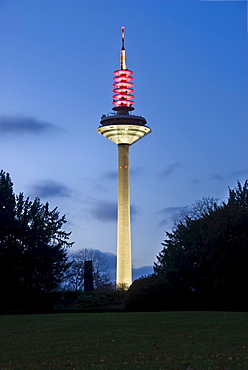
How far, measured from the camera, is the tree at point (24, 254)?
57438 mm

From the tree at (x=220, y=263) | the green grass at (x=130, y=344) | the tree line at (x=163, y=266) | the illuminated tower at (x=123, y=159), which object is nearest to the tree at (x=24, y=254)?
the tree line at (x=163, y=266)

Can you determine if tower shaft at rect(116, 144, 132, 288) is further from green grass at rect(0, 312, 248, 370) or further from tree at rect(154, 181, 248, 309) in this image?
green grass at rect(0, 312, 248, 370)

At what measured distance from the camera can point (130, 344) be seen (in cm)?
2080

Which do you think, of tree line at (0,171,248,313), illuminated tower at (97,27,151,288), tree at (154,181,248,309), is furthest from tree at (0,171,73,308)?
illuminated tower at (97,27,151,288)

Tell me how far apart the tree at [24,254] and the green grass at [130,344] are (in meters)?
27.0

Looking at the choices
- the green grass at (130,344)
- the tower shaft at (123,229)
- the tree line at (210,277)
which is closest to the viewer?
the green grass at (130,344)

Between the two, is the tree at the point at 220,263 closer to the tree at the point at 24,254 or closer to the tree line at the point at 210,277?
the tree line at the point at 210,277

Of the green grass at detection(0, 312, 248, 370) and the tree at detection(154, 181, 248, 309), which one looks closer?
the green grass at detection(0, 312, 248, 370)

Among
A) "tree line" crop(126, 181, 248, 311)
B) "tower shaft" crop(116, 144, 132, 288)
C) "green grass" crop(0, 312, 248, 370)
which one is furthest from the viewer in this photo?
"tower shaft" crop(116, 144, 132, 288)

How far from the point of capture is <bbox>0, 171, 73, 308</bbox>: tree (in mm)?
57438

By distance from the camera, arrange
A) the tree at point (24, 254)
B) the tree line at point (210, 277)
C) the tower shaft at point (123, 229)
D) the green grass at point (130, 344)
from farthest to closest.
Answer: the tower shaft at point (123, 229)
the tree at point (24, 254)
the tree line at point (210, 277)
the green grass at point (130, 344)

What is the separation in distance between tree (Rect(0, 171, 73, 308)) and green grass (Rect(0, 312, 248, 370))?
27.0 meters

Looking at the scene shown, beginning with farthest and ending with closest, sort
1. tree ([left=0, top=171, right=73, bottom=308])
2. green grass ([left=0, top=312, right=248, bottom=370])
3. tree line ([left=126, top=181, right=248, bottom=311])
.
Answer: tree ([left=0, top=171, right=73, bottom=308]) → tree line ([left=126, top=181, right=248, bottom=311]) → green grass ([left=0, top=312, right=248, bottom=370])

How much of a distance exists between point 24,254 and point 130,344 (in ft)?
127
